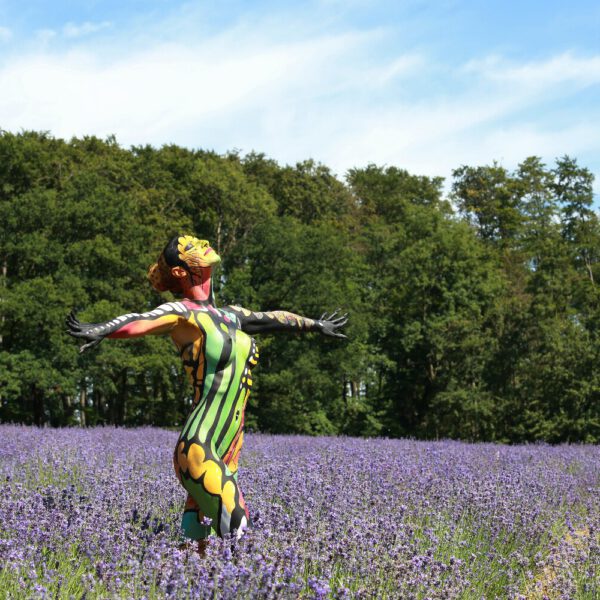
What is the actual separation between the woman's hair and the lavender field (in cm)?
128

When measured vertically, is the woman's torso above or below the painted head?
below

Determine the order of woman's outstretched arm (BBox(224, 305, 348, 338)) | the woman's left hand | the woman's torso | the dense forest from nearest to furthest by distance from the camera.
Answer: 1. the woman's torso
2. woman's outstretched arm (BBox(224, 305, 348, 338))
3. the woman's left hand
4. the dense forest

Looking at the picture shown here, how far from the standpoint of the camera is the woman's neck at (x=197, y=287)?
4.82m

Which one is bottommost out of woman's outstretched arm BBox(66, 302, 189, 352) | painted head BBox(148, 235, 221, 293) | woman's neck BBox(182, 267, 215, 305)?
woman's outstretched arm BBox(66, 302, 189, 352)

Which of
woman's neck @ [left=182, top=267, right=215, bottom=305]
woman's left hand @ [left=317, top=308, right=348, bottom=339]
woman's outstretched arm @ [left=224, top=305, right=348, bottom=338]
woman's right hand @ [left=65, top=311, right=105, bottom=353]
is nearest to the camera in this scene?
woman's right hand @ [left=65, top=311, right=105, bottom=353]

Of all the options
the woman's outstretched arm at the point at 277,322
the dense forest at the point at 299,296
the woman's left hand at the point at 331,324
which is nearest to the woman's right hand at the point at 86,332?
the woman's outstretched arm at the point at 277,322

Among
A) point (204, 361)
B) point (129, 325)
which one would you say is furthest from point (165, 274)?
point (129, 325)

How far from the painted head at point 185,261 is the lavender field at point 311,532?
1.32 m

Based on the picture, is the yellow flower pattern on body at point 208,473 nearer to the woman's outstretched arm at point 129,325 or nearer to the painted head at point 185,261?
the woman's outstretched arm at point 129,325

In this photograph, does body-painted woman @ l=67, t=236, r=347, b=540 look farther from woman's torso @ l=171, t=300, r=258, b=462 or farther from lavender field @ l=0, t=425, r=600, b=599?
lavender field @ l=0, t=425, r=600, b=599

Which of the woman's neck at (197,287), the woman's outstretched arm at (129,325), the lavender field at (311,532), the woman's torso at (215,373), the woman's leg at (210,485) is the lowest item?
the lavender field at (311,532)

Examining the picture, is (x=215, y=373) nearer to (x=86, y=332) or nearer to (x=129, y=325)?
(x=129, y=325)

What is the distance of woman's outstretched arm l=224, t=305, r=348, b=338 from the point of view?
5.05m

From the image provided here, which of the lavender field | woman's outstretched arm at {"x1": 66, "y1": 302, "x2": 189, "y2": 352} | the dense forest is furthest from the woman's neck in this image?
the dense forest
